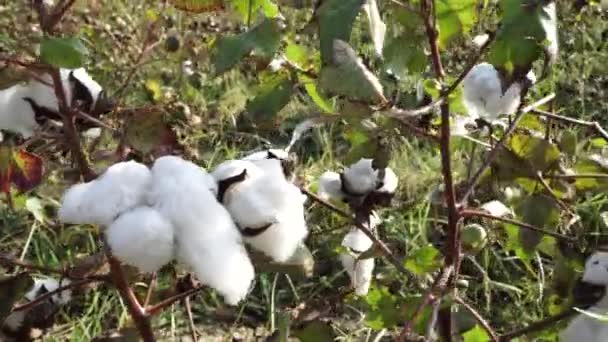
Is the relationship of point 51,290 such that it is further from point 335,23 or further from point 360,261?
point 335,23

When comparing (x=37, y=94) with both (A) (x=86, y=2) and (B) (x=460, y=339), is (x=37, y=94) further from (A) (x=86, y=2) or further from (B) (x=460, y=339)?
(B) (x=460, y=339)

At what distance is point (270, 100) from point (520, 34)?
0.29 m

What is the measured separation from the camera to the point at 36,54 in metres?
0.93

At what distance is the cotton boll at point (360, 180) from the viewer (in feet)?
3.45

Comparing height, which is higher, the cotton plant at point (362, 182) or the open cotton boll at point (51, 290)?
the cotton plant at point (362, 182)

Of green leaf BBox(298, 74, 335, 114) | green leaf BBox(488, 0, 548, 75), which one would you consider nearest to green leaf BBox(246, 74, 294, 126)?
green leaf BBox(298, 74, 335, 114)

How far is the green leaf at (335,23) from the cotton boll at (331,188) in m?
0.34

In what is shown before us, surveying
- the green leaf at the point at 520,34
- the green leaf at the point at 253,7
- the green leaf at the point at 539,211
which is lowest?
the green leaf at the point at 539,211

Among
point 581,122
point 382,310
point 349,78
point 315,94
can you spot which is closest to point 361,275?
point 382,310

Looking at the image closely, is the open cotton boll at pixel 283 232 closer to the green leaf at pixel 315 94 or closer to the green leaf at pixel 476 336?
the green leaf at pixel 315 94

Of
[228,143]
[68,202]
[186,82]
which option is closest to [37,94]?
[68,202]

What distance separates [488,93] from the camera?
866mm

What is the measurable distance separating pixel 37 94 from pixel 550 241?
2.00 ft

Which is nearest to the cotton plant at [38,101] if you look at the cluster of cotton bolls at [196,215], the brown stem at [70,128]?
the brown stem at [70,128]
